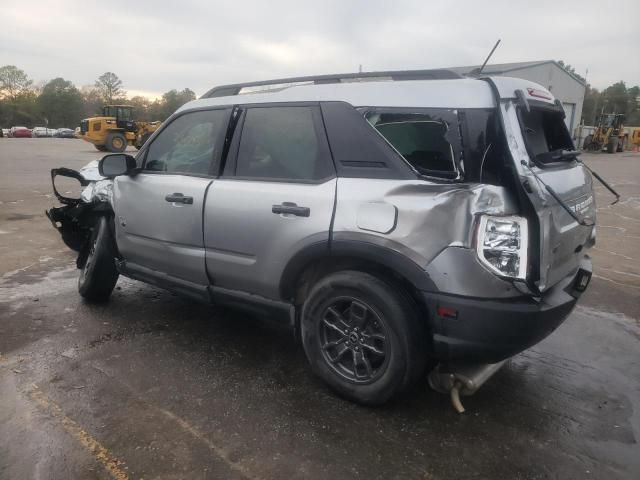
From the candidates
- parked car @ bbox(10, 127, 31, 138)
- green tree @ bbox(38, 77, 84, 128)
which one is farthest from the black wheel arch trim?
green tree @ bbox(38, 77, 84, 128)

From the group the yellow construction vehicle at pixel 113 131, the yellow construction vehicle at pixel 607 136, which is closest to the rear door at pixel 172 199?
the yellow construction vehicle at pixel 113 131

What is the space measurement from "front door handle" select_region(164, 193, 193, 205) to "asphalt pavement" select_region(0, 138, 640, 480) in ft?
3.49

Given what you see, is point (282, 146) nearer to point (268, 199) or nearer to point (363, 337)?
point (268, 199)

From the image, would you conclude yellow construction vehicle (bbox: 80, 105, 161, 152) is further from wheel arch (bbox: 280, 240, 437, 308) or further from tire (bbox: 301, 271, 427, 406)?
tire (bbox: 301, 271, 427, 406)

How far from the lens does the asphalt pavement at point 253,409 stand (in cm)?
243

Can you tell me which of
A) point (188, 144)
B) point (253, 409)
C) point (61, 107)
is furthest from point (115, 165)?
point (61, 107)

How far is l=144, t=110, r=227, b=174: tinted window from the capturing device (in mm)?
3576

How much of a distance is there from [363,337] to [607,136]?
41.1 metres

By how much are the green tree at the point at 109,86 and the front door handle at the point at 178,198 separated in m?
98.4

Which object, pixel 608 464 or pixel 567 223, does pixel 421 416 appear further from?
pixel 567 223

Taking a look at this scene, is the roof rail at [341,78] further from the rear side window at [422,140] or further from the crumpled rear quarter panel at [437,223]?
the crumpled rear quarter panel at [437,223]

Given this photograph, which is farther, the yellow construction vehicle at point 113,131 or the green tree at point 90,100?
the green tree at point 90,100

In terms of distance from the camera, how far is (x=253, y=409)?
9.43ft

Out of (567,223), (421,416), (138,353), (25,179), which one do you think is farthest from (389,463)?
(25,179)
